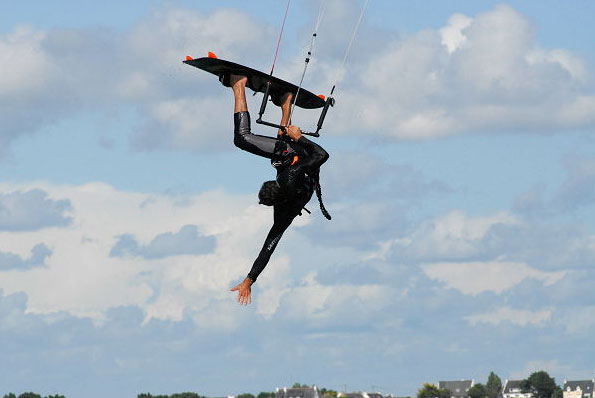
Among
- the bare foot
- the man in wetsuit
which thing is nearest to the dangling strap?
the man in wetsuit

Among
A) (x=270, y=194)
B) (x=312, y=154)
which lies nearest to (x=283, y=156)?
(x=312, y=154)

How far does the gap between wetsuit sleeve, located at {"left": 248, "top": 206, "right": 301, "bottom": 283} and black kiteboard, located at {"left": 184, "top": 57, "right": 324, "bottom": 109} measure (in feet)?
7.05

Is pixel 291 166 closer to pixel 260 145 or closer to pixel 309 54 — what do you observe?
pixel 260 145

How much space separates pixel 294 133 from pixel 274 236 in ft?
7.74

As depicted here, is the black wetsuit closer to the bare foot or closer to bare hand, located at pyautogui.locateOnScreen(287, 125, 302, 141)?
bare hand, located at pyautogui.locateOnScreen(287, 125, 302, 141)

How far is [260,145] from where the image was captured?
24609 mm

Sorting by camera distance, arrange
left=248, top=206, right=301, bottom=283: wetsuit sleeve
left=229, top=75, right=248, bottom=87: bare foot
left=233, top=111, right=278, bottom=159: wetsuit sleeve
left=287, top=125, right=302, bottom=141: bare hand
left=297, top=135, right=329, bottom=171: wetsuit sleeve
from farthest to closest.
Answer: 1. left=248, top=206, right=301, bottom=283: wetsuit sleeve
2. left=229, top=75, right=248, bottom=87: bare foot
3. left=233, top=111, right=278, bottom=159: wetsuit sleeve
4. left=297, top=135, right=329, bottom=171: wetsuit sleeve
5. left=287, top=125, right=302, bottom=141: bare hand

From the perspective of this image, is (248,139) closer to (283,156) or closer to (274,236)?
(283,156)

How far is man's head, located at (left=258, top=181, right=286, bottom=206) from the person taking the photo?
24.8m

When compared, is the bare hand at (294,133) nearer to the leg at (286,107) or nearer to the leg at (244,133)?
the leg at (244,133)

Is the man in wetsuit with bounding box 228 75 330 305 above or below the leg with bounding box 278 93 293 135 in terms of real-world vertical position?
below

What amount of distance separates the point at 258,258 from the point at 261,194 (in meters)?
1.32

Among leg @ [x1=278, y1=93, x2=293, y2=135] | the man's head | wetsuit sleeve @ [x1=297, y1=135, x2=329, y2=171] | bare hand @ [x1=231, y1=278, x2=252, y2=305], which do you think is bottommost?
bare hand @ [x1=231, y1=278, x2=252, y2=305]

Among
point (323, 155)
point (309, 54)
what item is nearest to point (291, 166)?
point (323, 155)
